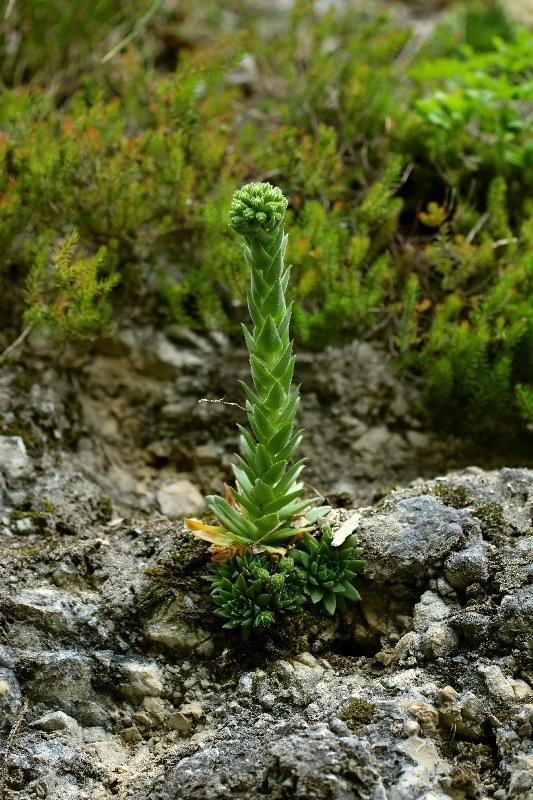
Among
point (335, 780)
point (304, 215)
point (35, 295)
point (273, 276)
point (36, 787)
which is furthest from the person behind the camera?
point (304, 215)

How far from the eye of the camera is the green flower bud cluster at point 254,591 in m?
2.50

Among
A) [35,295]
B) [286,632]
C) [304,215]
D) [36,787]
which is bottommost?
[286,632]

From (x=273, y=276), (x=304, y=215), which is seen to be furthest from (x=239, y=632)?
(x=304, y=215)

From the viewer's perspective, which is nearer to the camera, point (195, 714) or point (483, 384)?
point (195, 714)

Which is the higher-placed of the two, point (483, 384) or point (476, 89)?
point (476, 89)

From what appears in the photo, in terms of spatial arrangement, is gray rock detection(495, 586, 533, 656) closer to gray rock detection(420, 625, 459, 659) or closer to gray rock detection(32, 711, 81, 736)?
gray rock detection(420, 625, 459, 659)

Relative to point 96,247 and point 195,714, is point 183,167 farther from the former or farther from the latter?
point 195,714

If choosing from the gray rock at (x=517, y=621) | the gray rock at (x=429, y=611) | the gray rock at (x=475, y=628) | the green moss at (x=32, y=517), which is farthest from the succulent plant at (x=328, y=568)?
the green moss at (x=32, y=517)

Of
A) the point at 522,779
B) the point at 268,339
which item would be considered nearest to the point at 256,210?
the point at 268,339

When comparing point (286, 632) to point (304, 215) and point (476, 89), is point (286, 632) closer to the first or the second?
point (304, 215)

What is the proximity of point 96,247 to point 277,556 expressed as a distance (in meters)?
1.99

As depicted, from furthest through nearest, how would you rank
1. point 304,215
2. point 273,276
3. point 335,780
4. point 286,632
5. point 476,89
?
point 476,89 → point 304,215 → point 286,632 → point 273,276 → point 335,780

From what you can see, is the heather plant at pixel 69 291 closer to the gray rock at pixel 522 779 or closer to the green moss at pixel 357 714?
the green moss at pixel 357 714

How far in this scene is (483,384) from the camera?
349 cm
